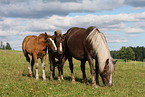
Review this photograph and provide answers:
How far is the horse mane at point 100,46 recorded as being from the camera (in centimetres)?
893

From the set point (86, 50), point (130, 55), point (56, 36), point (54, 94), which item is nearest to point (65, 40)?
point (56, 36)

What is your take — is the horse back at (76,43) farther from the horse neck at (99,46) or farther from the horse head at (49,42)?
the horse head at (49,42)

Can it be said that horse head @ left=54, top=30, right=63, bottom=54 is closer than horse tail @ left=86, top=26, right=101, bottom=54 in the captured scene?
No

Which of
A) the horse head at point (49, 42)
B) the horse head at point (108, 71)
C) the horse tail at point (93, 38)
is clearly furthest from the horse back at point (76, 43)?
the horse head at point (108, 71)

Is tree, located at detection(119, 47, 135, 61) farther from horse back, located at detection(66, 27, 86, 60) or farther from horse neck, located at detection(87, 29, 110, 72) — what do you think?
horse neck, located at detection(87, 29, 110, 72)

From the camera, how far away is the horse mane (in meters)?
8.93

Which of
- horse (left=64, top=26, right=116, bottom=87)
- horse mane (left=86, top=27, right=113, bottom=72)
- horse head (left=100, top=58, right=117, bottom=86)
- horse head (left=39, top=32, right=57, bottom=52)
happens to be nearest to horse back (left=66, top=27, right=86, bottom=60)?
horse (left=64, top=26, right=116, bottom=87)

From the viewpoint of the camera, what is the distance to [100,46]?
9.09 meters

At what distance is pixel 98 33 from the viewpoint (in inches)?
374

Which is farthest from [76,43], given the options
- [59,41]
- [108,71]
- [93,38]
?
[108,71]

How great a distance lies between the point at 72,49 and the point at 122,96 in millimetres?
4293

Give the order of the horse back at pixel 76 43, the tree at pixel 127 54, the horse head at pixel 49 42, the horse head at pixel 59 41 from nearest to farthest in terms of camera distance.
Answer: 1. the horse back at pixel 76 43
2. the horse head at pixel 59 41
3. the horse head at pixel 49 42
4. the tree at pixel 127 54

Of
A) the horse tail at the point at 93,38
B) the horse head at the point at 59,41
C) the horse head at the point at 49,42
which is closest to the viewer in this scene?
the horse tail at the point at 93,38

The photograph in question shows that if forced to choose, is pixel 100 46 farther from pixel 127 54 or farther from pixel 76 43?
pixel 127 54
